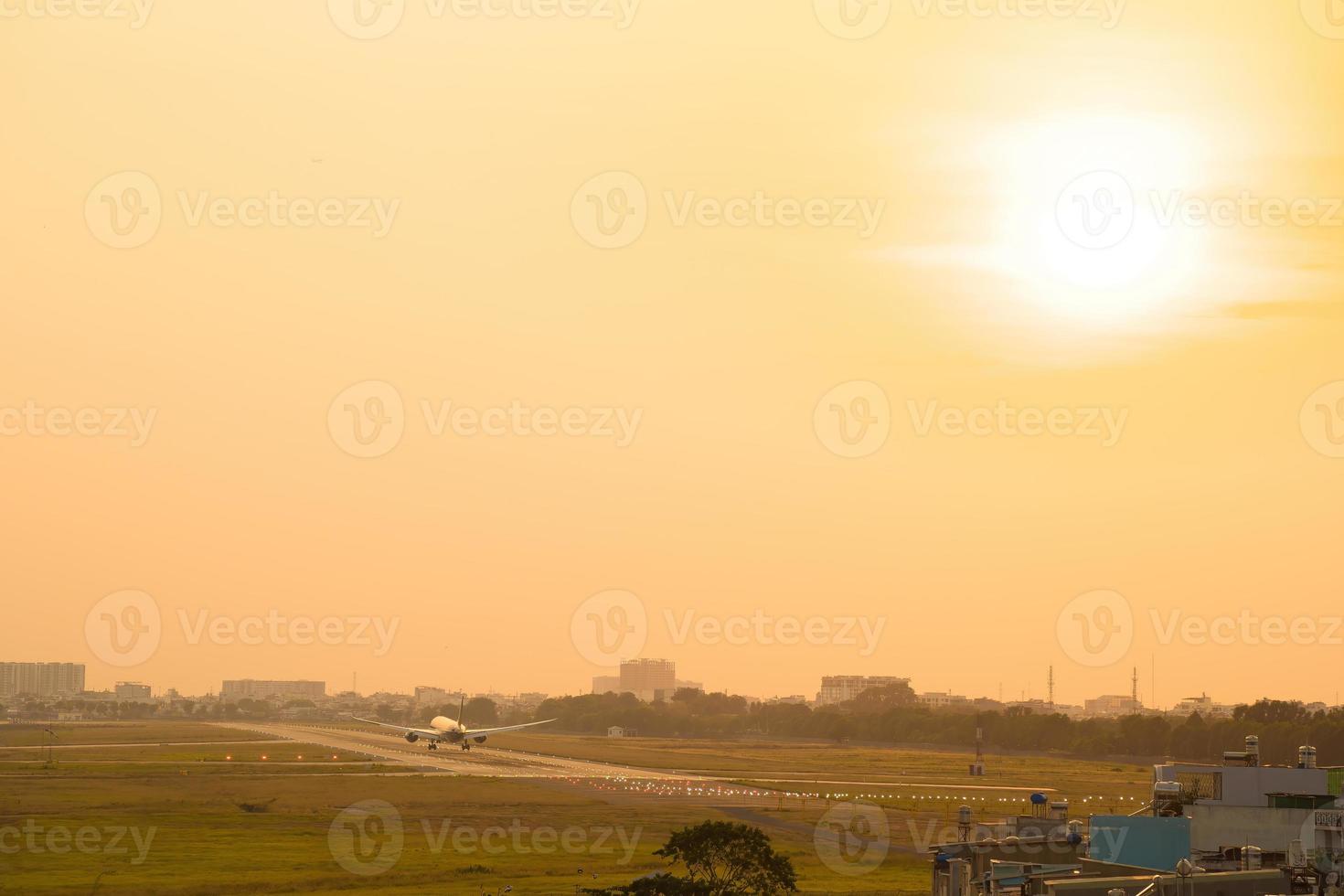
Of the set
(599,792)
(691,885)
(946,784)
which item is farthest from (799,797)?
(691,885)

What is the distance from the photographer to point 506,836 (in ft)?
370

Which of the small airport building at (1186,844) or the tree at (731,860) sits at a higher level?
the small airport building at (1186,844)

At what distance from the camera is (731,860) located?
233ft

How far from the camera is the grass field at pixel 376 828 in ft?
299

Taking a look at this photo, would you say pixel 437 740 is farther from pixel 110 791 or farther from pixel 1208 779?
pixel 1208 779

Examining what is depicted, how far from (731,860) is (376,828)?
55.8 metres

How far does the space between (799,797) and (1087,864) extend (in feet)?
364

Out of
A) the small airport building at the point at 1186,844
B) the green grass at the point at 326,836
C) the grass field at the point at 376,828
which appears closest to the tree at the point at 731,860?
the green grass at the point at 326,836

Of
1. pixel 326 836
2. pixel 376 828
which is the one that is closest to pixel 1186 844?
pixel 326 836

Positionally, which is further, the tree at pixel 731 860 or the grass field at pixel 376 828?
the grass field at pixel 376 828

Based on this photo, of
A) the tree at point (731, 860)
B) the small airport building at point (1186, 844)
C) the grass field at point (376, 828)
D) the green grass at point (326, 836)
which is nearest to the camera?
the small airport building at point (1186, 844)

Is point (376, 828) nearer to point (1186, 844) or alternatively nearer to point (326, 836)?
point (326, 836)

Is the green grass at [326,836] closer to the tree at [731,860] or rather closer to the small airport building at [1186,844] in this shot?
the tree at [731,860]

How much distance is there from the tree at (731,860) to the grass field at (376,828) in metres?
15.9
